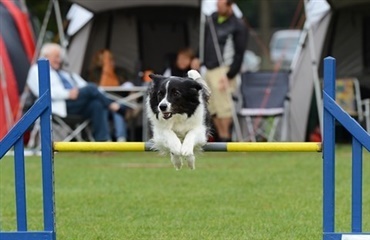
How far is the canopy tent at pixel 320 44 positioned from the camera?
13.9 metres

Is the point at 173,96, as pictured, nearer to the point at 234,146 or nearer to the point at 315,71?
the point at 234,146

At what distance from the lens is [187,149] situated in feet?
19.9

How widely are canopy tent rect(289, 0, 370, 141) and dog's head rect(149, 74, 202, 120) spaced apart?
6.93 m

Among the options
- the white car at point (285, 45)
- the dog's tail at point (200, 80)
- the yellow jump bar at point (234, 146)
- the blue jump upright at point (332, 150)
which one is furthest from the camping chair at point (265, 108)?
the white car at point (285, 45)

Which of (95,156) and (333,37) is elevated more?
(333,37)

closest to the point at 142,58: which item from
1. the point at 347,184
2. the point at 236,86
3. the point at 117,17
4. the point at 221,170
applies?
the point at 117,17

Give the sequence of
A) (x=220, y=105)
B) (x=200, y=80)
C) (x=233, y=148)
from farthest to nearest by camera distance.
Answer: (x=220, y=105), (x=200, y=80), (x=233, y=148)

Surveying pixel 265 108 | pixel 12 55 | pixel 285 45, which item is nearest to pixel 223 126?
pixel 265 108

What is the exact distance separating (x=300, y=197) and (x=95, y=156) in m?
4.79

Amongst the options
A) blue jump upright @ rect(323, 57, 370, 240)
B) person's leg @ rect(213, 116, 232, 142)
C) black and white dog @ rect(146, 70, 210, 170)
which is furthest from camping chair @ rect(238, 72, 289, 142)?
blue jump upright @ rect(323, 57, 370, 240)

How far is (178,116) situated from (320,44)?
8135 millimetres

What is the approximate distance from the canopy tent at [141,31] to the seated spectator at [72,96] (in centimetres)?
194

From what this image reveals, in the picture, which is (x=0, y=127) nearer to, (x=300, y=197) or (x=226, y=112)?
(x=226, y=112)

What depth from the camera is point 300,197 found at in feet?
28.9
